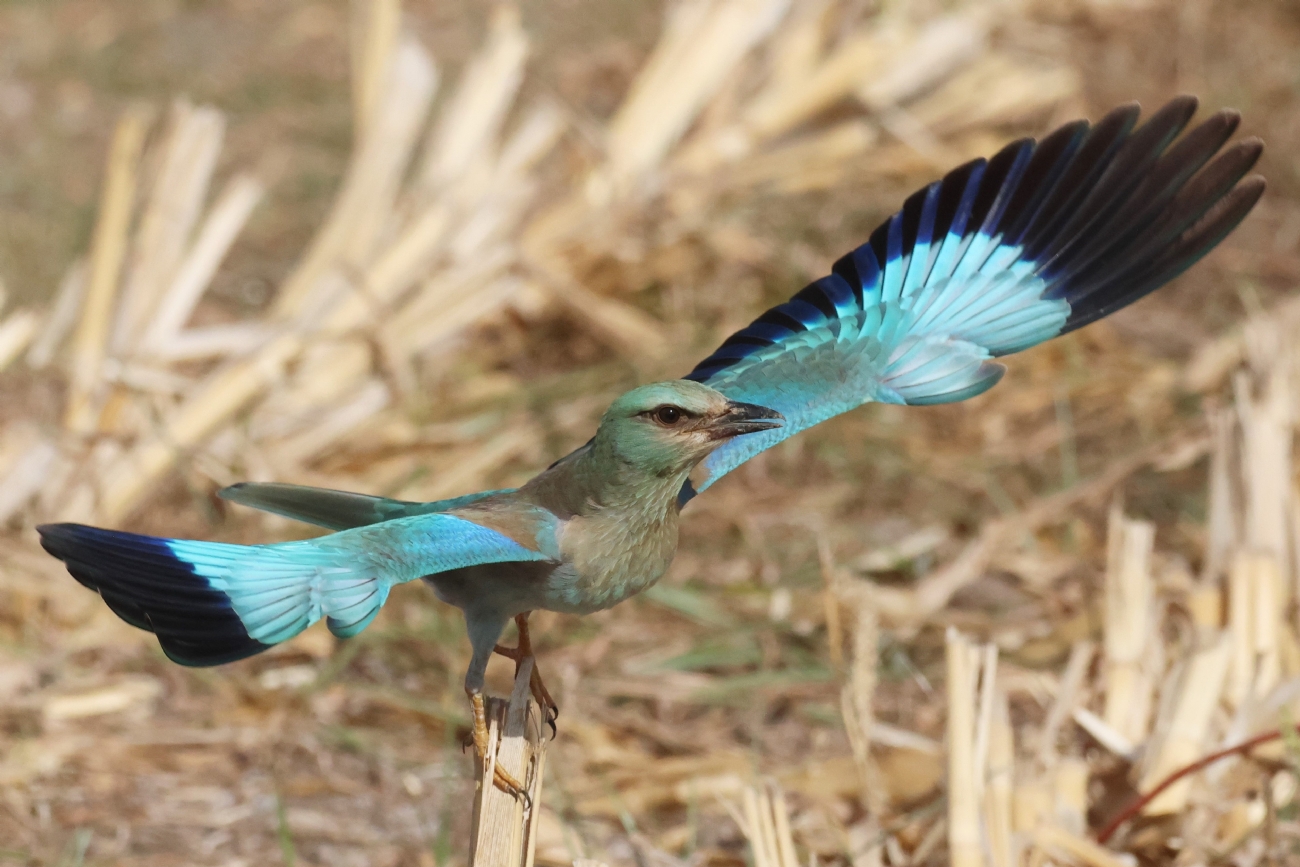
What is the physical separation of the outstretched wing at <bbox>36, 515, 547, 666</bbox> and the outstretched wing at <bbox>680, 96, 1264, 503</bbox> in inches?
28.0

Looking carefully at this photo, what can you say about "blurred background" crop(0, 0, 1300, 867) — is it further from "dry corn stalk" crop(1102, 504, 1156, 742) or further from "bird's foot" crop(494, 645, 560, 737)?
"bird's foot" crop(494, 645, 560, 737)

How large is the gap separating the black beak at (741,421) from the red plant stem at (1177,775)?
3.73 ft

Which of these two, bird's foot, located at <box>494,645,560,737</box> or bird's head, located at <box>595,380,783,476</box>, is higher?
bird's head, located at <box>595,380,783,476</box>

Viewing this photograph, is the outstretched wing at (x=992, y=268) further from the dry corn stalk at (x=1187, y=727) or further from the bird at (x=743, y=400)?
Result: the dry corn stalk at (x=1187, y=727)

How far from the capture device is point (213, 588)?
1965mm

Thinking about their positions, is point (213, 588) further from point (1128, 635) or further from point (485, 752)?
point (1128, 635)

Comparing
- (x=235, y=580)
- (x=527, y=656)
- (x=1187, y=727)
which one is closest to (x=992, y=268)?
(x=1187, y=727)

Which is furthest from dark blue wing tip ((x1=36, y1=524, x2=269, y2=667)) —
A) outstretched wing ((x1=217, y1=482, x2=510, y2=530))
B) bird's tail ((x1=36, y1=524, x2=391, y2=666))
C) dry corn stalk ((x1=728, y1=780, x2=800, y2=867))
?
dry corn stalk ((x1=728, y1=780, x2=800, y2=867))

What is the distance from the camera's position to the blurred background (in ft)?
10.5

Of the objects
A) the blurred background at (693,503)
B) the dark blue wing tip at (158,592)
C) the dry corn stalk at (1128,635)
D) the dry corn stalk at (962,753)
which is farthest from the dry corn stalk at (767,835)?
the dry corn stalk at (1128,635)

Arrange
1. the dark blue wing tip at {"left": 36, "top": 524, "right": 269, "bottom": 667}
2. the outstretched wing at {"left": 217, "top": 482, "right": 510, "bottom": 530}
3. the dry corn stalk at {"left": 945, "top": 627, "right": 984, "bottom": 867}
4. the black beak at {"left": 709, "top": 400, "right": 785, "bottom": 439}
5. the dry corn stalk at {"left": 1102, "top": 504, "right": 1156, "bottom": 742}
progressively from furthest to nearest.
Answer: the dry corn stalk at {"left": 1102, "top": 504, "right": 1156, "bottom": 742}, the dry corn stalk at {"left": 945, "top": 627, "right": 984, "bottom": 867}, the outstretched wing at {"left": 217, "top": 482, "right": 510, "bottom": 530}, the black beak at {"left": 709, "top": 400, "right": 785, "bottom": 439}, the dark blue wing tip at {"left": 36, "top": 524, "right": 269, "bottom": 667}

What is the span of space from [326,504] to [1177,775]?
164 centimetres

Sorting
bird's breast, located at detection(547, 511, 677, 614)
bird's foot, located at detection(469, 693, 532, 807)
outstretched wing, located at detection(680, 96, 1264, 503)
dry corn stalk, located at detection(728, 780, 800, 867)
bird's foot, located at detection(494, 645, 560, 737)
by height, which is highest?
outstretched wing, located at detection(680, 96, 1264, 503)

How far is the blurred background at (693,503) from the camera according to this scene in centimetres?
320
